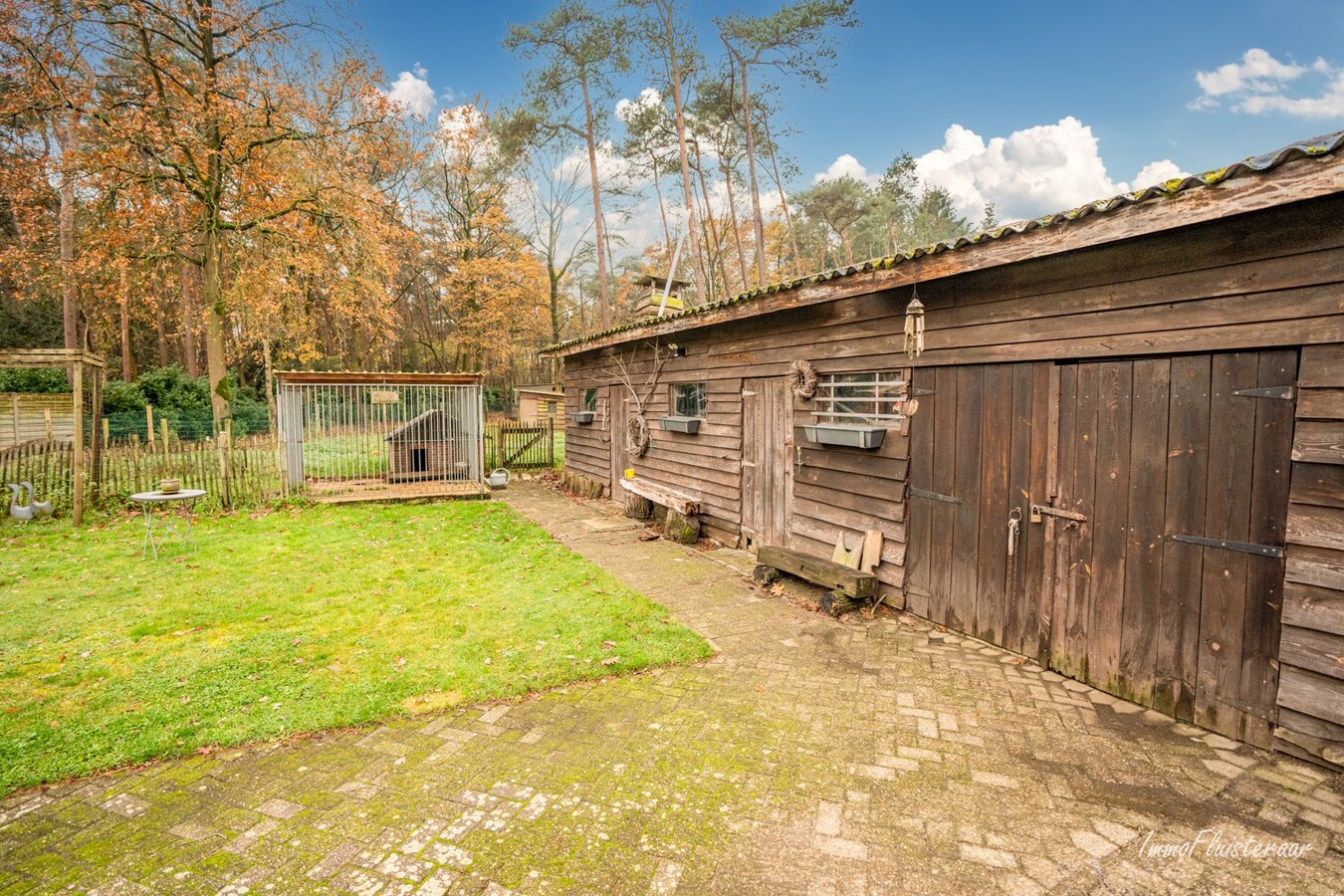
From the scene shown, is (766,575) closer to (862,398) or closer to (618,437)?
(862,398)

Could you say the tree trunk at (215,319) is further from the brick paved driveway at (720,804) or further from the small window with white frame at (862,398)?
the small window with white frame at (862,398)

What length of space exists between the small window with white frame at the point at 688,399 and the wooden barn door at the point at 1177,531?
502cm

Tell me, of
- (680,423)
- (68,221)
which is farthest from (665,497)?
(68,221)

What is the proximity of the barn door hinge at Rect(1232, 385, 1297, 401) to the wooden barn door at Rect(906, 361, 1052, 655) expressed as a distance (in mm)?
1065

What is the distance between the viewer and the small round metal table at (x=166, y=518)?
6.73m

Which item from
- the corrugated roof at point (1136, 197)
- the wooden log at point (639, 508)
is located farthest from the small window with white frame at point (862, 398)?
the wooden log at point (639, 508)

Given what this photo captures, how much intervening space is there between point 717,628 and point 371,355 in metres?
28.1

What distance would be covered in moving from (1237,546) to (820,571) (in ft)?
9.96

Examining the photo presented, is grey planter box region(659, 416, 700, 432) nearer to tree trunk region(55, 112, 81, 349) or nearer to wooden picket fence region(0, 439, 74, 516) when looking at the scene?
wooden picket fence region(0, 439, 74, 516)

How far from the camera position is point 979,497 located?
4578 mm

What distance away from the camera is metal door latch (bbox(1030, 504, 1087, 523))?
3.89 meters

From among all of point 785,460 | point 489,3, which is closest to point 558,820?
point 785,460

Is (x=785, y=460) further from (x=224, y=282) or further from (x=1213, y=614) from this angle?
(x=224, y=282)

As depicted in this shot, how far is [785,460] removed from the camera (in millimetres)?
6766
